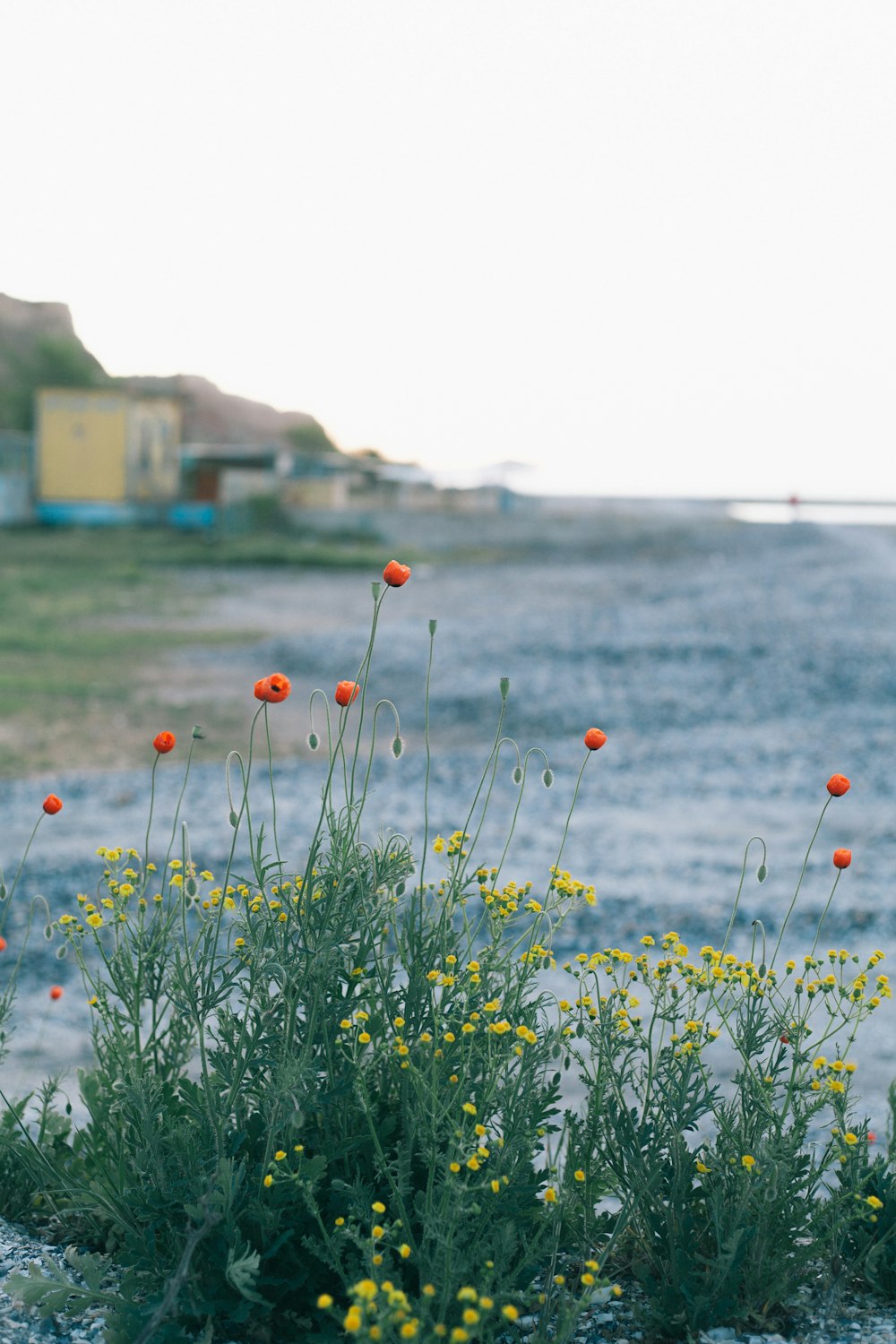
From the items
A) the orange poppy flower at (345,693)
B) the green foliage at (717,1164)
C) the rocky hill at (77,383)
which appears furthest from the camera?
the rocky hill at (77,383)

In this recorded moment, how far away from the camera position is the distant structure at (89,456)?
36375 mm

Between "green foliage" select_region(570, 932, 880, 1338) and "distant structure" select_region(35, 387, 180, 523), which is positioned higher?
"distant structure" select_region(35, 387, 180, 523)

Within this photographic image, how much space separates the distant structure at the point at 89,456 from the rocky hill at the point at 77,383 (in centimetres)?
305

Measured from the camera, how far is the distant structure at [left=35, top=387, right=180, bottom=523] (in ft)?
119

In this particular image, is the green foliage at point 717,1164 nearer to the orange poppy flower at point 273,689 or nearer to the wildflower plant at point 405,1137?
the wildflower plant at point 405,1137

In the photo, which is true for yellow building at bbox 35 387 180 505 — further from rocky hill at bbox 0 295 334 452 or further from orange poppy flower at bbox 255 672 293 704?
orange poppy flower at bbox 255 672 293 704

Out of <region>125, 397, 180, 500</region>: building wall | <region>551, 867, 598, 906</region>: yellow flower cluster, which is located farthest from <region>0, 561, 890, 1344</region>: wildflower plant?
<region>125, 397, 180, 500</region>: building wall

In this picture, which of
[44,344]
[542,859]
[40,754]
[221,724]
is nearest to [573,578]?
[221,724]

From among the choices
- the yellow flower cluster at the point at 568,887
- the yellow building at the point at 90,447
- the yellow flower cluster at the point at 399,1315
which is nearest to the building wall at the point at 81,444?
the yellow building at the point at 90,447

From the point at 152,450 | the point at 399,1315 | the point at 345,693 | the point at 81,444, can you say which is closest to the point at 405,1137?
the point at 399,1315

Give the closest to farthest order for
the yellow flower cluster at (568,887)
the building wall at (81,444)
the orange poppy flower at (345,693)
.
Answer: the orange poppy flower at (345,693)
the yellow flower cluster at (568,887)
the building wall at (81,444)

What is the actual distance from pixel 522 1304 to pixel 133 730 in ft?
32.7

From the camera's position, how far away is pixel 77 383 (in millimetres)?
62000

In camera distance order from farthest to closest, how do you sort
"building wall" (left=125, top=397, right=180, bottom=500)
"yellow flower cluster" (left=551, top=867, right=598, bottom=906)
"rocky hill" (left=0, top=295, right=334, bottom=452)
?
"rocky hill" (left=0, top=295, right=334, bottom=452)
"building wall" (left=125, top=397, right=180, bottom=500)
"yellow flower cluster" (left=551, top=867, right=598, bottom=906)
